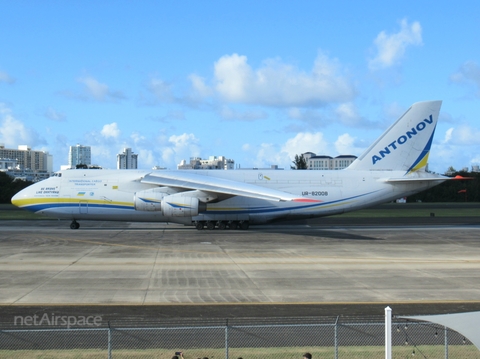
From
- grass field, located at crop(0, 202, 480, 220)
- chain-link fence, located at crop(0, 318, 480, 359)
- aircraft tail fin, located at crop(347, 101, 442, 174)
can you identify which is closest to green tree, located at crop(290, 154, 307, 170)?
grass field, located at crop(0, 202, 480, 220)

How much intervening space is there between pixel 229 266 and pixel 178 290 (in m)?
4.87

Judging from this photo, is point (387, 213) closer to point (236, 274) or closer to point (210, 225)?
point (210, 225)

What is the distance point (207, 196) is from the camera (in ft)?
116

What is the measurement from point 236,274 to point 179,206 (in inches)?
584

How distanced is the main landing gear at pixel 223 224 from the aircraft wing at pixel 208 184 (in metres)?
2.84

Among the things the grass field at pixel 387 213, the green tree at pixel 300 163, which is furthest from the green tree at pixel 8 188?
the green tree at pixel 300 163

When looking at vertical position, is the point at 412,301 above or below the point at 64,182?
below

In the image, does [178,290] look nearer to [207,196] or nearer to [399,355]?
[399,355]

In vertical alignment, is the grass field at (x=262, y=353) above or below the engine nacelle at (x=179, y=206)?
below

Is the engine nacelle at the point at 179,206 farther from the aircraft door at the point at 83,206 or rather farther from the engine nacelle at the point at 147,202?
the aircraft door at the point at 83,206

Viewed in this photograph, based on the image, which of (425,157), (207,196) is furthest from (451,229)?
(207,196)

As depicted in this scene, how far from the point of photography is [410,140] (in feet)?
125

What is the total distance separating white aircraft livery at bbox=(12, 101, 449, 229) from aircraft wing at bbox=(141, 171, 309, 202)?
7cm

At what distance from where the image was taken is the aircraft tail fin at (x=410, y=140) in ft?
124
